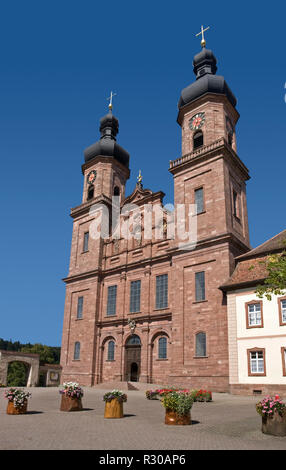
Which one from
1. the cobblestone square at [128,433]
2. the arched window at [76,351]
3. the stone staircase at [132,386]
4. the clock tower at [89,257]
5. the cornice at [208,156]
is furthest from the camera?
the arched window at [76,351]

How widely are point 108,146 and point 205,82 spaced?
14687mm

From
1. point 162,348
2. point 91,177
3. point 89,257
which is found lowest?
point 162,348

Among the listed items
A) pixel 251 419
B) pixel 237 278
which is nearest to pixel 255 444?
pixel 251 419

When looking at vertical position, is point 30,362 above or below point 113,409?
above

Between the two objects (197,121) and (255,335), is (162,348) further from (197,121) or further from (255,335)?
(197,121)

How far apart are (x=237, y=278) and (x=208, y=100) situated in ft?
61.4

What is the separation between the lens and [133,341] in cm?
3653

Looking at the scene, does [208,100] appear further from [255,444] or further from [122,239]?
[255,444]

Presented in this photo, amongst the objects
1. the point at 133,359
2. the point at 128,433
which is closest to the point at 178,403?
the point at 128,433

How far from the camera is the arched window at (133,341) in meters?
36.1

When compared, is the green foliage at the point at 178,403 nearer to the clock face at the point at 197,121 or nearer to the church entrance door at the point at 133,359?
the church entrance door at the point at 133,359

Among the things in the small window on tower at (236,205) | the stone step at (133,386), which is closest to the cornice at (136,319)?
the stone step at (133,386)

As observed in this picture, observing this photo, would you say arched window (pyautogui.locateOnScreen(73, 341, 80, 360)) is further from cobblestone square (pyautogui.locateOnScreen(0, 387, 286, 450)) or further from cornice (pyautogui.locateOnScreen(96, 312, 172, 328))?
cobblestone square (pyautogui.locateOnScreen(0, 387, 286, 450))

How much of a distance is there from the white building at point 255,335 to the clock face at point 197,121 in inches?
589
